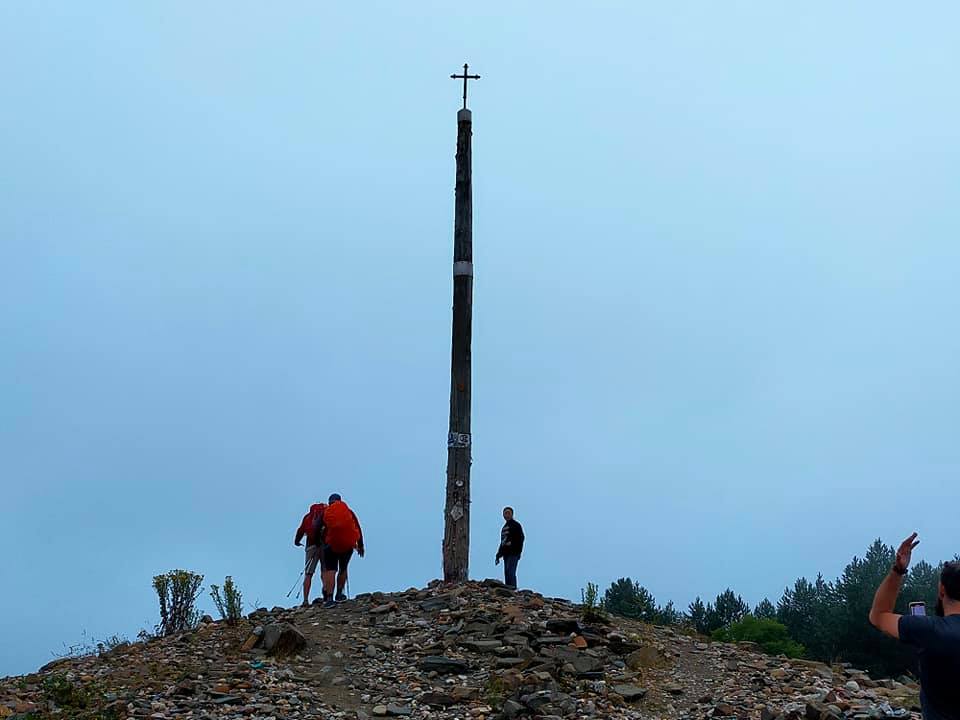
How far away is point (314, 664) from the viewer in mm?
14836

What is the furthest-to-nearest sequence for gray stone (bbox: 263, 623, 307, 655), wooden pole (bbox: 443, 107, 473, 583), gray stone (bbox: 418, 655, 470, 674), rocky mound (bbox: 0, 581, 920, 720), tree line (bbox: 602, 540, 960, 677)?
1. tree line (bbox: 602, 540, 960, 677)
2. wooden pole (bbox: 443, 107, 473, 583)
3. gray stone (bbox: 263, 623, 307, 655)
4. gray stone (bbox: 418, 655, 470, 674)
5. rocky mound (bbox: 0, 581, 920, 720)

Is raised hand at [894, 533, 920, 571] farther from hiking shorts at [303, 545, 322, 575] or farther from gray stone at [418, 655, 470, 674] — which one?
hiking shorts at [303, 545, 322, 575]

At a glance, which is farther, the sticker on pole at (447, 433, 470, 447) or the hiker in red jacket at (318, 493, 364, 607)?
the sticker on pole at (447, 433, 470, 447)

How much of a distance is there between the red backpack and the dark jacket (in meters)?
3.08

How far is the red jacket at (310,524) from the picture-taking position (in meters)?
18.9

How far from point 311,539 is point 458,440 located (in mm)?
3320

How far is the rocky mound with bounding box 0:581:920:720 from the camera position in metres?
13.2

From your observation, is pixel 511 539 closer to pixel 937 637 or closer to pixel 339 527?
pixel 339 527

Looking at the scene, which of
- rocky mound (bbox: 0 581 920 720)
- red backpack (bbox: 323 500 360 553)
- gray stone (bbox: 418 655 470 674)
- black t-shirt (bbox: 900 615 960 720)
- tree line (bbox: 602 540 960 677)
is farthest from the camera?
Answer: tree line (bbox: 602 540 960 677)

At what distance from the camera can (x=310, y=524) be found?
61.9 feet

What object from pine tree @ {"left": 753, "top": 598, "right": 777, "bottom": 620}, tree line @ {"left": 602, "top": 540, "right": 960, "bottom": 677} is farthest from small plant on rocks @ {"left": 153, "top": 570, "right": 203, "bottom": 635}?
pine tree @ {"left": 753, "top": 598, "right": 777, "bottom": 620}

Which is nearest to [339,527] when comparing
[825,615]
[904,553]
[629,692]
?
[629,692]

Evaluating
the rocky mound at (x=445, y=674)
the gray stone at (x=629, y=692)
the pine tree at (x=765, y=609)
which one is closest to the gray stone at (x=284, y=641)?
the rocky mound at (x=445, y=674)

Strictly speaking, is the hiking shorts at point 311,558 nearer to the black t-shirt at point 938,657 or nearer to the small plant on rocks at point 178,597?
the small plant on rocks at point 178,597
